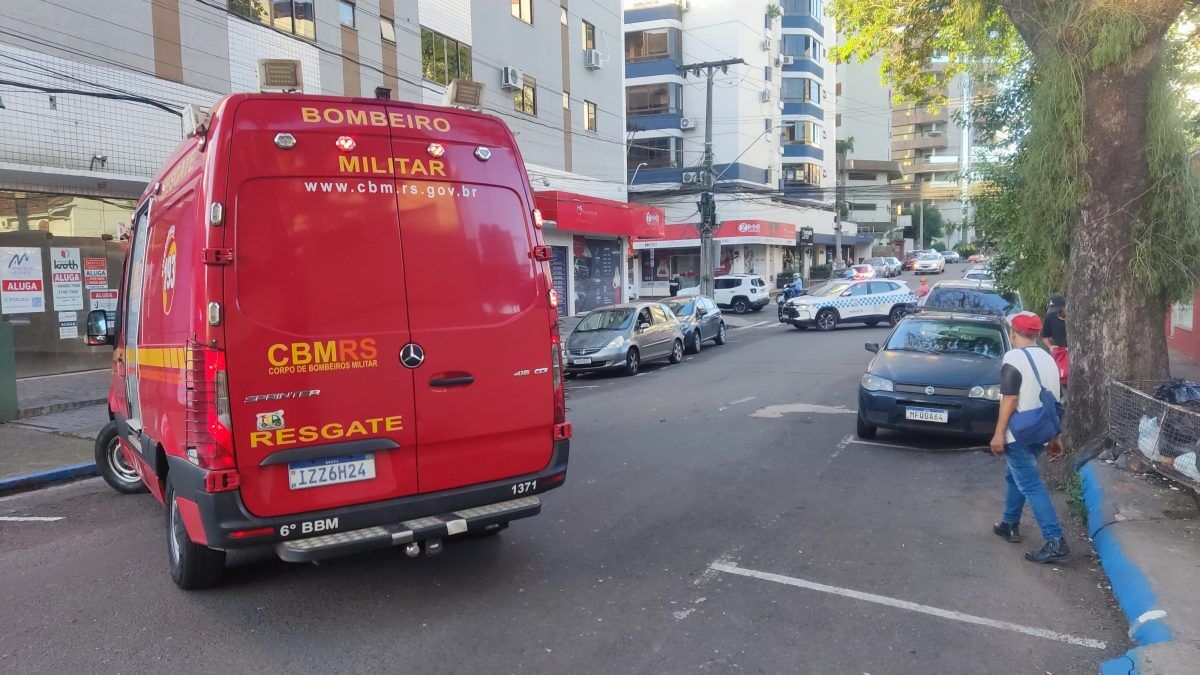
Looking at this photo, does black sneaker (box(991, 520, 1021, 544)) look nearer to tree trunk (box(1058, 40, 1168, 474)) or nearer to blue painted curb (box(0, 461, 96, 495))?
tree trunk (box(1058, 40, 1168, 474))

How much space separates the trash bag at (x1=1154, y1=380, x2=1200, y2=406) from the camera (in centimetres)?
612

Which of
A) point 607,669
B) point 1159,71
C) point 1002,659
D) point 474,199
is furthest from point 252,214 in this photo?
point 1159,71

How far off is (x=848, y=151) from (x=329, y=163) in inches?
3114

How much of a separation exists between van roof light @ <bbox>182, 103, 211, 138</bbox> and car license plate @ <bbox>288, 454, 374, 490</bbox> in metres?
1.84

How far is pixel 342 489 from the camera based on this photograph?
428 centimetres

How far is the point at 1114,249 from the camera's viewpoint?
696 cm

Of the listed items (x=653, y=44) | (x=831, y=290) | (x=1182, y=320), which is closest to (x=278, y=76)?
(x=1182, y=320)

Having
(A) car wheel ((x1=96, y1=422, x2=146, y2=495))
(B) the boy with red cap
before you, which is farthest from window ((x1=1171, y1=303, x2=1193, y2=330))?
(A) car wheel ((x1=96, y1=422, x2=146, y2=495))

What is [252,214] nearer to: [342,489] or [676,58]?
[342,489]

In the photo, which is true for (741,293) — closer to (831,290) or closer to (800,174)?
(831,290)

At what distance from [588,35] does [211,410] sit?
94.6 ft

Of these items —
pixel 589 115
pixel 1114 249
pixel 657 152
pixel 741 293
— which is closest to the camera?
pixel 1114 249

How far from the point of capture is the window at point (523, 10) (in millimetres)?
25875

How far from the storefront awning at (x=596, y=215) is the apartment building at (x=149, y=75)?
12cm
